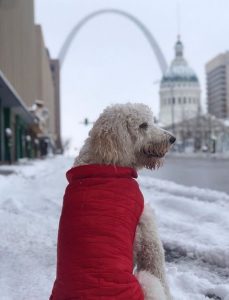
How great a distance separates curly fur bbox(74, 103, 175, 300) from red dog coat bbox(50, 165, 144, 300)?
3.7 inches

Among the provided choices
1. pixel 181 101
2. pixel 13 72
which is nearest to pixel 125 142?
pixel 13 72

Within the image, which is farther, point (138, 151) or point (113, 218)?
point (138, 151)

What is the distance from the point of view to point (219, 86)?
163 m

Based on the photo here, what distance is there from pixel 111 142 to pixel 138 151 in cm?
22

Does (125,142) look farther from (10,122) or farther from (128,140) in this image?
(10,122)

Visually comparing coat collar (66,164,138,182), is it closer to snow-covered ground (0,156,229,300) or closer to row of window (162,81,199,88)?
snow-covered ground (0,156,229,300)

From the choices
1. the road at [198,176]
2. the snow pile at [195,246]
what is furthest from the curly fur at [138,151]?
the road at [198,176]

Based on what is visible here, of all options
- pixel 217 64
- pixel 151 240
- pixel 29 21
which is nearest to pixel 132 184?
pixel 151 240

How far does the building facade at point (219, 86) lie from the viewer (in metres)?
157

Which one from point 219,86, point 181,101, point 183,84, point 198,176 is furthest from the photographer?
point 219,86

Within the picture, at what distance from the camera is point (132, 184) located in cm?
346

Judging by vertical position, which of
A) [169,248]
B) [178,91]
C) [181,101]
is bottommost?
[169,248]

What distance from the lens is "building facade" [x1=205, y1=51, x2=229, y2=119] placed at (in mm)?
157250

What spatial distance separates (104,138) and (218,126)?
9962 centimetres
